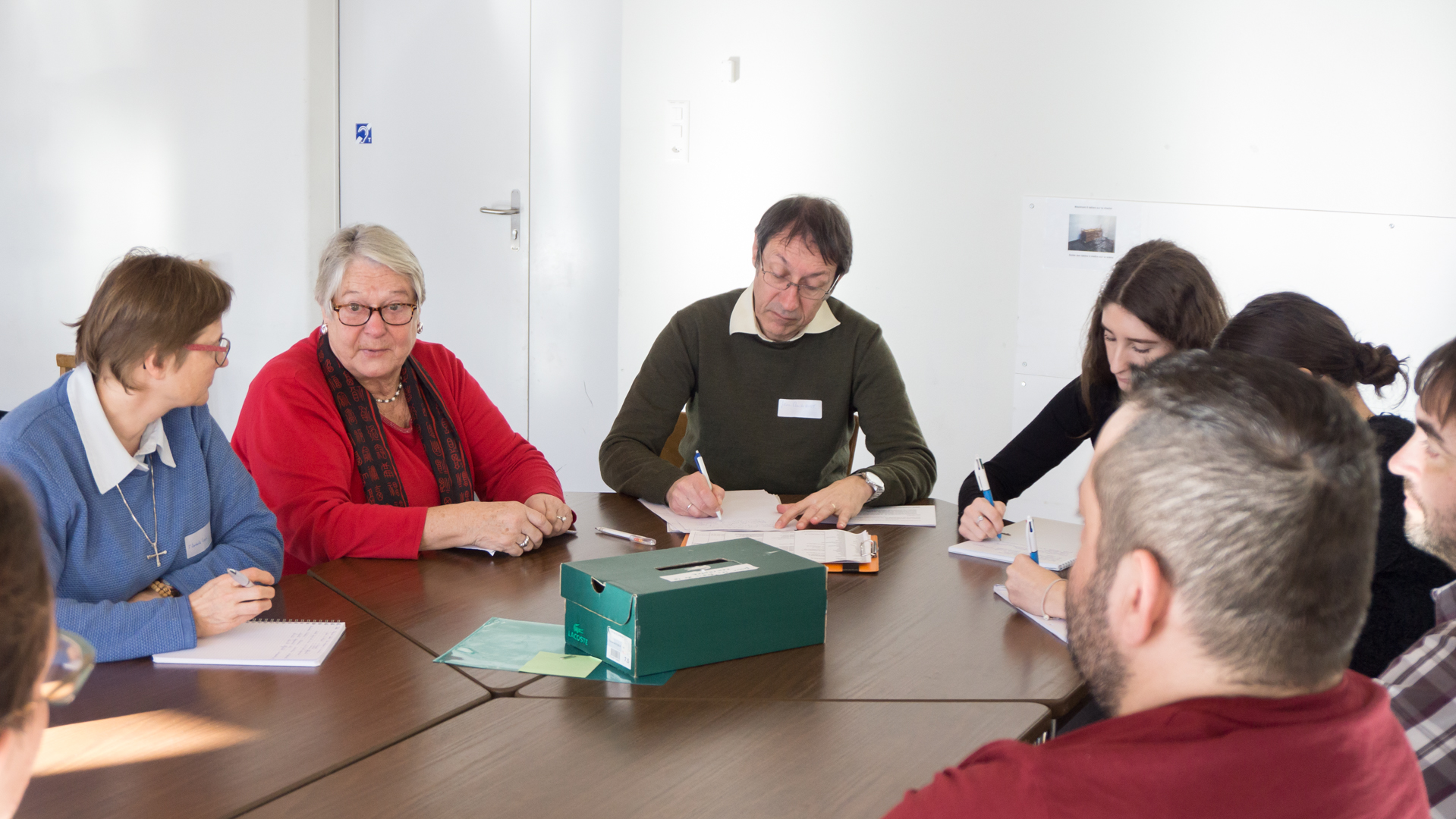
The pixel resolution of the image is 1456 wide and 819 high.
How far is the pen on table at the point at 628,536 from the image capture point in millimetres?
2102

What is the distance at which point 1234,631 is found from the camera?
0.79 meters

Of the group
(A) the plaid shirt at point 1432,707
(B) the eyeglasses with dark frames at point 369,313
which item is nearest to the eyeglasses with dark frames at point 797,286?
(B) the eyeglasses with dark frames at point 369,313

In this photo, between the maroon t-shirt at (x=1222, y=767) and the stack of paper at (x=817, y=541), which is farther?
the stack of paper at (x=817, y=541)

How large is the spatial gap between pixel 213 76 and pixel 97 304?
12.2ft

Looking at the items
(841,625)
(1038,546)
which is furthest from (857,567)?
(1038,546)

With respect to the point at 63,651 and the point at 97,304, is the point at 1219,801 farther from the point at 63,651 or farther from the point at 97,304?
the point at 97,304

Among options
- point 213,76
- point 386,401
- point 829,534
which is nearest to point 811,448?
point 829,534

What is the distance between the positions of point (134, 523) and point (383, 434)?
0.61 m

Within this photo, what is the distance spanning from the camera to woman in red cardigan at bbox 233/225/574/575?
200 centimetres

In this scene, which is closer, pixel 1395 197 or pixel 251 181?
pixel 1395 197

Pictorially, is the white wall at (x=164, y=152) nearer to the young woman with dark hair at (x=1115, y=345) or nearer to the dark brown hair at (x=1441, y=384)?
the young woman with dark hair at (x=1115, y=345)

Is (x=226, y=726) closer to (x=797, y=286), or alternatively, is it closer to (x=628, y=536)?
(x=628, y=536)

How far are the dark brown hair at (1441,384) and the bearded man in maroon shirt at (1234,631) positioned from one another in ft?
1.91

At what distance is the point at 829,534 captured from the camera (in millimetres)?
2107
